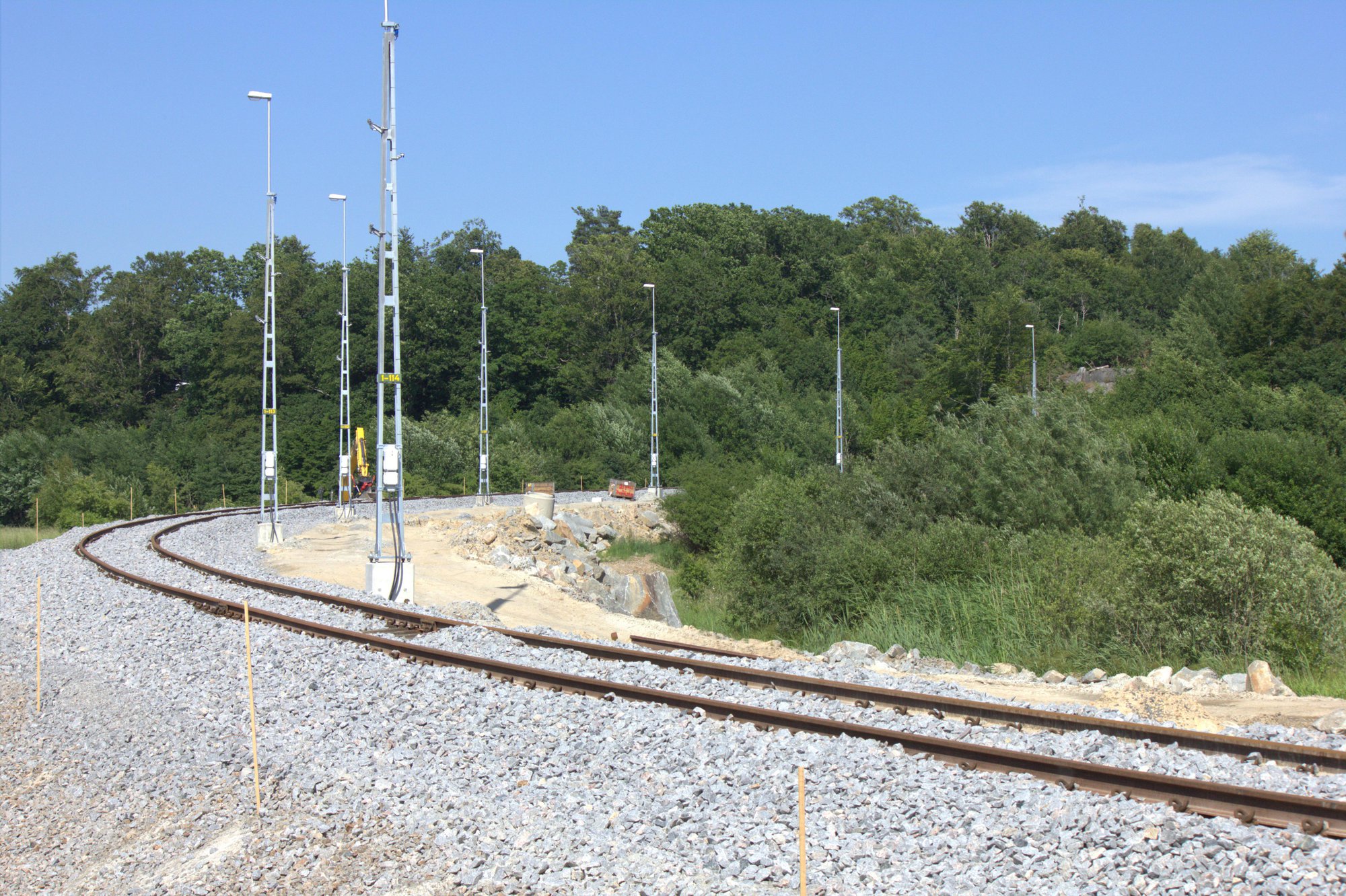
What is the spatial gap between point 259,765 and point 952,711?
657 cm

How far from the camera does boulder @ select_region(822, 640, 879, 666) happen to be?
16828mm

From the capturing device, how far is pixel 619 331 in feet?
292

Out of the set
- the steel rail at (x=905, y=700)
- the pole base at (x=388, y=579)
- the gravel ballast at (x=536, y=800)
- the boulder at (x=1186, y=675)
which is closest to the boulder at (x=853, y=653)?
the steel rail at (x=905, y=700)

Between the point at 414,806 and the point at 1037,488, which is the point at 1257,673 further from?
the point at 1037,488

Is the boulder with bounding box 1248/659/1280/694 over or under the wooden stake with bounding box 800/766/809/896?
under

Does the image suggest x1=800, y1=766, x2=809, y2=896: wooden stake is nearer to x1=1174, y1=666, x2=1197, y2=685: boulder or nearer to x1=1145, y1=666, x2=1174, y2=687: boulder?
x1=1145, y1=666, x2=1174, y2=687: boulder

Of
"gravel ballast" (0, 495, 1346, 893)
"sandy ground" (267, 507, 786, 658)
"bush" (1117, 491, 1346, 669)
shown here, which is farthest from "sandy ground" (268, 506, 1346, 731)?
"bush" (1117, 491, 1346, 669)

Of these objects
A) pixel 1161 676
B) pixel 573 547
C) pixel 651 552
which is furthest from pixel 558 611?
pixel 651 552

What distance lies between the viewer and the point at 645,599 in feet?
96.1

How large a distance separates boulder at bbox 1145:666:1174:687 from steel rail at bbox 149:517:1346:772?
4091mm

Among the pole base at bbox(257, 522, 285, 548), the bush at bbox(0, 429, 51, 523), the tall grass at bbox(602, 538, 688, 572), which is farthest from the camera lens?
the bush at bbox(0, 429, 51, 523)

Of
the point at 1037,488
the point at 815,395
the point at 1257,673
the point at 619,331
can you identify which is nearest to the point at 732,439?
the point at 815,395

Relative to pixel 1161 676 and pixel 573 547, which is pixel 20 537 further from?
pixel 1161 676

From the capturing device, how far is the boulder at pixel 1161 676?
45.2ft
